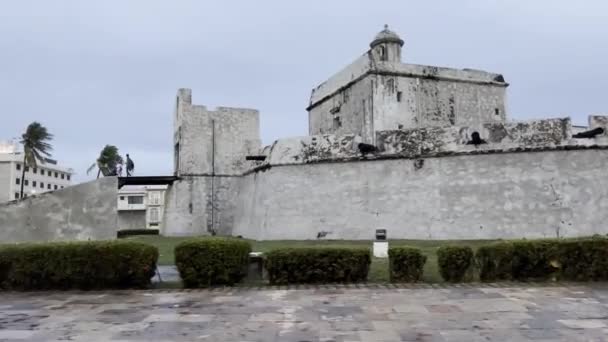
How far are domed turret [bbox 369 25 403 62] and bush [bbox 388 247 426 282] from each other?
15.7 metres

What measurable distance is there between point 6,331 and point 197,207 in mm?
21715

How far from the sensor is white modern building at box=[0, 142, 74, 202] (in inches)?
2549

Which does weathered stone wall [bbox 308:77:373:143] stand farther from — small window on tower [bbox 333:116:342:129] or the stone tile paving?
the stone tile paving

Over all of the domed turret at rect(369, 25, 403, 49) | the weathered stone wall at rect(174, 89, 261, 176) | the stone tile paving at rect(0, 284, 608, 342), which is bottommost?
the stone tile paving at rect(0, 284, 608, 342)

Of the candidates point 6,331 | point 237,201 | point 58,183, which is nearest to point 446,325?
Result: point 6,331

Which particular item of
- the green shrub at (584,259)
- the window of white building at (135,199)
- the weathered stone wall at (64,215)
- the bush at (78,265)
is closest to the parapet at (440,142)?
the weathered stone wall at (64,215)

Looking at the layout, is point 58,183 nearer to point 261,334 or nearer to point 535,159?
point 535,159

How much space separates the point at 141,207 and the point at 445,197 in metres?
52.3

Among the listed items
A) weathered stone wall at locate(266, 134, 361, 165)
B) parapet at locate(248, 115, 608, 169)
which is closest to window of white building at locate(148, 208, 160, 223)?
weathered stone wall at locate(266, 134, 361, 165)

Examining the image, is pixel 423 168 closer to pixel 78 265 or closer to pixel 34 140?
pixel 78 265

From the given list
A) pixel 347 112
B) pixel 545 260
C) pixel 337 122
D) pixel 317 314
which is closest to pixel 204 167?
pixel 337 122

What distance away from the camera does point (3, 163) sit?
212ft

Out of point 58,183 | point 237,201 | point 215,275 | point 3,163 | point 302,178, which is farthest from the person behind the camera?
point 58,183

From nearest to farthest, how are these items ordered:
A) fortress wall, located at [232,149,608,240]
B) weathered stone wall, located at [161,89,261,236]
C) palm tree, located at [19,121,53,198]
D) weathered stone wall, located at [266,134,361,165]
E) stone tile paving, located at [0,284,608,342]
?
stone tile paving, located at [0,284,608,342], fortress wall, located at [232,149,608,240], weathered stone wall, located at [266,134,361,165], weathered stone wall, located at [161,89,261,236], palm tree, located at [19,121,53,198]
